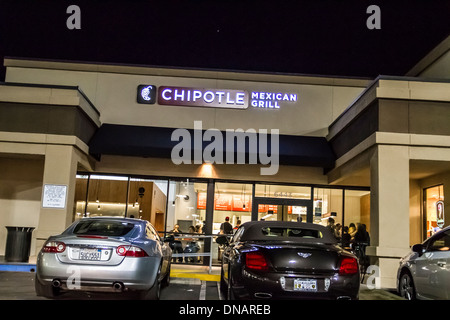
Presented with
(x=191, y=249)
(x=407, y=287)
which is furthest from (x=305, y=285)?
(x=191, y=249)

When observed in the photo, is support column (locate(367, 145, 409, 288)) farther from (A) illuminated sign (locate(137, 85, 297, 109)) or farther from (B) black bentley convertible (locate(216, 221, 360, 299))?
(A) illuminated sign (locate(137, 85, 297, 109))

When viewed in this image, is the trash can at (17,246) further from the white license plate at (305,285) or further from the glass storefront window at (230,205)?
the white license plate at (305,285)

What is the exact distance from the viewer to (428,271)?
309 inches

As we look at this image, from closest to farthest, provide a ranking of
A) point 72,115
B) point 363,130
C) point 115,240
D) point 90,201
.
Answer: point 115,240, point 363,130, point 72,115, point 90,201

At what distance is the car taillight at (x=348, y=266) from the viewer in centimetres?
666

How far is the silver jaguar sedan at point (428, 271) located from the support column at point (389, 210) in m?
2.13

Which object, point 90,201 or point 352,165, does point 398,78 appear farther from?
point 90,201

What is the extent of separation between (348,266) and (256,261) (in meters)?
1.29

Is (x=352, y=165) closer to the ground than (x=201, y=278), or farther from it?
farther from it

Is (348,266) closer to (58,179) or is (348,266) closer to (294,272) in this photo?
(294,272)

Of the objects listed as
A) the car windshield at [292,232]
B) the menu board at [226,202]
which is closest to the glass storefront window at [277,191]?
the menu board at [226,202]

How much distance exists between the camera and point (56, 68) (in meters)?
17.4

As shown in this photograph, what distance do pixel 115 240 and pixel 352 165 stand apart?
8.76 meters
